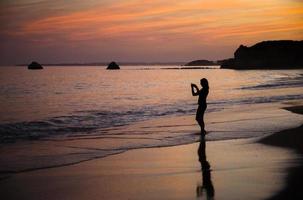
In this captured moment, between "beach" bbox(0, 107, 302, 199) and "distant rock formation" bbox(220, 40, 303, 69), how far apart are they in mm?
159126

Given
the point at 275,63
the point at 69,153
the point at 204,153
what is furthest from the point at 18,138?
the point at 275,63

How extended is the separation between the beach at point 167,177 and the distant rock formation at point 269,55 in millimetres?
159126

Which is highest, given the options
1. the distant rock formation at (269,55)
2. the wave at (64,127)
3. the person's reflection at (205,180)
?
the distant rock formation at (269,55)

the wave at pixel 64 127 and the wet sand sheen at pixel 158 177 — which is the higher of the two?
the wet sand sheen at pixel 158 177

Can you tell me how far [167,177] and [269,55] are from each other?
167m

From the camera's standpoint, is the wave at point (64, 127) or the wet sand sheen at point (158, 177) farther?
the wave at point (64, 127)

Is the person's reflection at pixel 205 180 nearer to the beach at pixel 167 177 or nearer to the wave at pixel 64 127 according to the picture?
the beach at pixel 167 177

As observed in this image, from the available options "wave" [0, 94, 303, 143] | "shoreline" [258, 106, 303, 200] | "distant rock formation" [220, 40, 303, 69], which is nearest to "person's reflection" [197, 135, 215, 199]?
"shoreline" [258, 106, 303, 200]

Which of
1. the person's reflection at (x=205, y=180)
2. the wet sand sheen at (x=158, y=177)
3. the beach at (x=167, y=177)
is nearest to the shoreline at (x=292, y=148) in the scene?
the beach at (x=167, y=177)

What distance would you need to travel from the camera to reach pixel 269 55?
16638 cm

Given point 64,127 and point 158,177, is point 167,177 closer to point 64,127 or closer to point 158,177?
point 158,177

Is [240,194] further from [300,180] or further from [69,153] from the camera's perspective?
[69,153]

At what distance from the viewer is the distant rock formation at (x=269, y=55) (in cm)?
16288

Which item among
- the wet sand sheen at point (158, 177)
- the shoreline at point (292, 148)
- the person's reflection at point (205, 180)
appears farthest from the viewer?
the wet sand sheen at point (158, 177)
